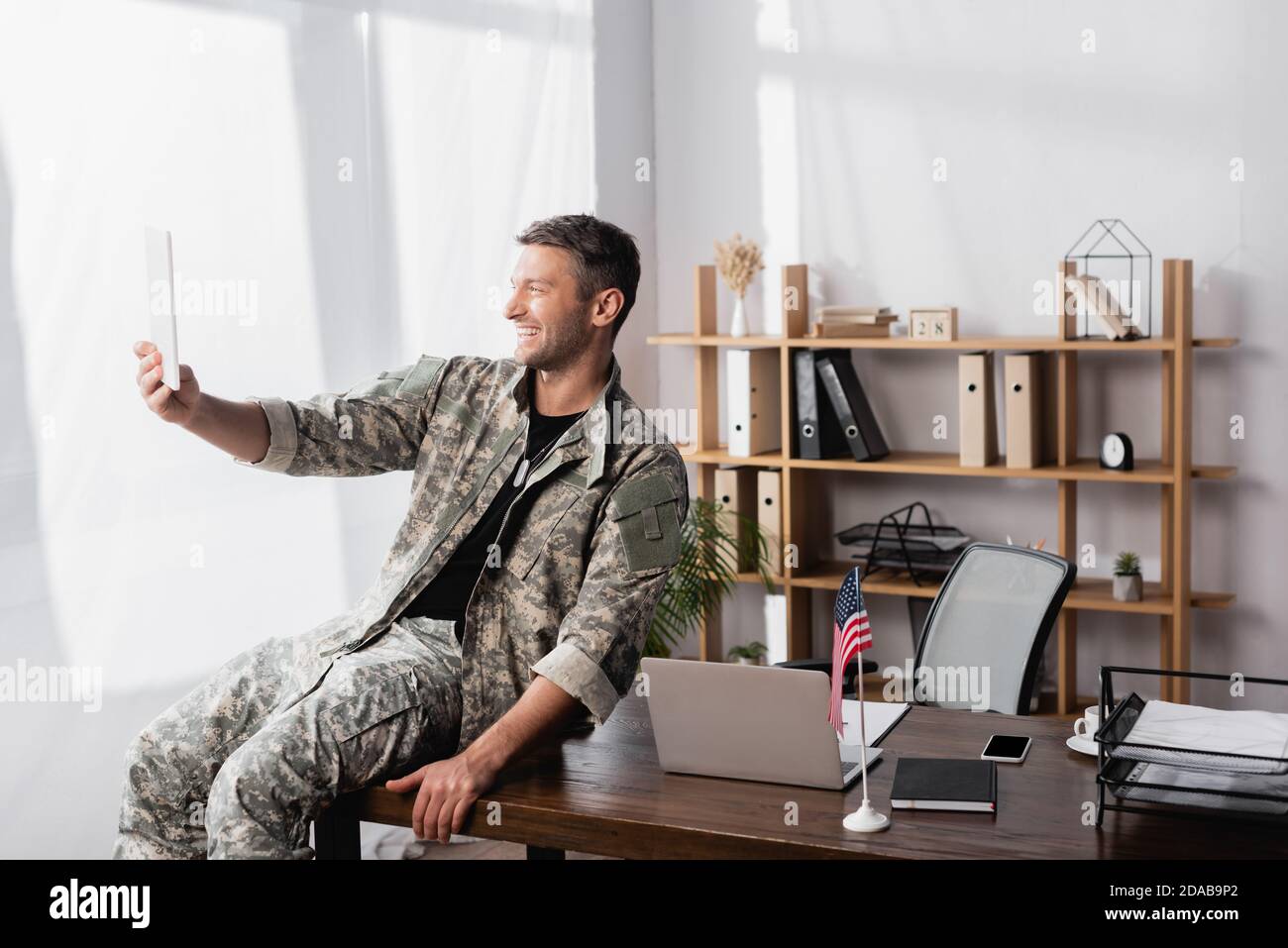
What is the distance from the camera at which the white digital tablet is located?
2012mm

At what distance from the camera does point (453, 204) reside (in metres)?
3.78

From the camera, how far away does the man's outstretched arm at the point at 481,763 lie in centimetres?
198

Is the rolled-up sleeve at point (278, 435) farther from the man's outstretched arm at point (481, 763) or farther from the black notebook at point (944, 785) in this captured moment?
the black notebook at point (944, 785)

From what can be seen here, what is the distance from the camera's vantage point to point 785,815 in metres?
1.87

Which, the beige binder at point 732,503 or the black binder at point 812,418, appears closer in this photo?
the black binder at point 812,418

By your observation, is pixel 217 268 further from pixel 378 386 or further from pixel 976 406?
pixel 976 406

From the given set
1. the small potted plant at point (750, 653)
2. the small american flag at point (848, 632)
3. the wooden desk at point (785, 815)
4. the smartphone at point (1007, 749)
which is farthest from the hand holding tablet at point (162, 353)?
the small potted plant at point (750, 653)

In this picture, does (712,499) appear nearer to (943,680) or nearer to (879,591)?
(879,591)

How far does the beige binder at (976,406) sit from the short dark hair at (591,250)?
1.90 metres

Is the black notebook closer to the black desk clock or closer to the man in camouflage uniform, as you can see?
the man in camouflage uniform

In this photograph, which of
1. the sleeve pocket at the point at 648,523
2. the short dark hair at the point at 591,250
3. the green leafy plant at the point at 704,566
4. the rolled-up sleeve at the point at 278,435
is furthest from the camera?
the green leafy plant at the point at 704,566

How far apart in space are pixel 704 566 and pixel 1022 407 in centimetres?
108

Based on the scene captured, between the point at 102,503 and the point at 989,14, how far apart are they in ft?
10.0
